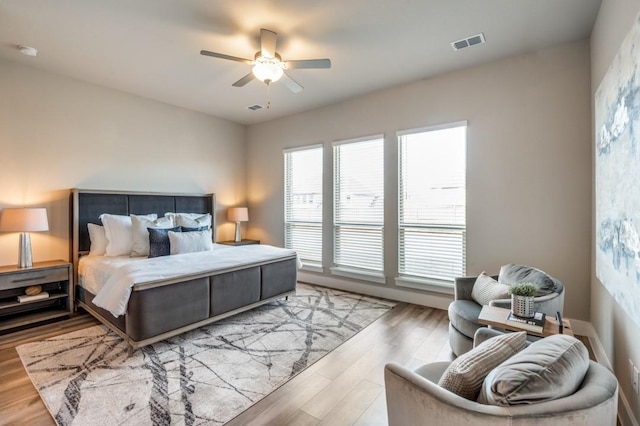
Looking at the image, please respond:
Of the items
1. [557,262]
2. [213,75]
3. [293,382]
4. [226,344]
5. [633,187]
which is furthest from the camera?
[213,75]

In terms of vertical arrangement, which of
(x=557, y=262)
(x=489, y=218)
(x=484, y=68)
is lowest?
(x=557, y=262)

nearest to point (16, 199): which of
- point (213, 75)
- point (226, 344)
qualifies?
point (213, 75)

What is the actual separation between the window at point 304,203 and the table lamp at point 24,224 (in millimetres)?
3384

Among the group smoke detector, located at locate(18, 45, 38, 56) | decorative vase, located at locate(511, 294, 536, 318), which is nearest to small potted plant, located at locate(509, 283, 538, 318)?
decorative vase, located at locate(511, 294, 536, 318)

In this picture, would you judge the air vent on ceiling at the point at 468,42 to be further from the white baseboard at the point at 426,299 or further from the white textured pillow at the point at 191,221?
the white textured pillow at the point at 191,221

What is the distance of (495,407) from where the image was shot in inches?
42.4

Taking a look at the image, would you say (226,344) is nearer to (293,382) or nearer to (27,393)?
(293,382)

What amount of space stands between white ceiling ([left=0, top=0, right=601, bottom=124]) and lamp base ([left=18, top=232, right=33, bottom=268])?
2027 millimetres

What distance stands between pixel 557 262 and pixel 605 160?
1429 mm

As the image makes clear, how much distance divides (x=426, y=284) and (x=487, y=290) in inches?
55.6

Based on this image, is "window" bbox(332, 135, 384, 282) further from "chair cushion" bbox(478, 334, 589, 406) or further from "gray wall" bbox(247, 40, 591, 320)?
"chair cushion" bbox(478, 334, 589, 406)

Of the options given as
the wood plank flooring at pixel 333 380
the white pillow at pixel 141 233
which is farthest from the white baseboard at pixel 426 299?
the white pillow at pixel 141 233

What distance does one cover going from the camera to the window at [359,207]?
15.2 ft

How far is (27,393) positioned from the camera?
7.44ft
